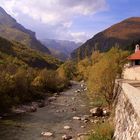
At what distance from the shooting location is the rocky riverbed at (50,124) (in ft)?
107

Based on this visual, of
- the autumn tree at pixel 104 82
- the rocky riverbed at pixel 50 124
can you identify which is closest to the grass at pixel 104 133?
the rocky riverbed at pixel 50 124

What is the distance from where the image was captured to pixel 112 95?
46531 mm

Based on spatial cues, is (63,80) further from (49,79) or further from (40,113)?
(40,113)

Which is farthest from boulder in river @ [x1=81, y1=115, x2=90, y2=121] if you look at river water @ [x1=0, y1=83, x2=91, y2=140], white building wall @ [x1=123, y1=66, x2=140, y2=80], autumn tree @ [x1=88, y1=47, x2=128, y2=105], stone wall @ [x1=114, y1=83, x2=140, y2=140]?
stone wall @ [x1=114, y1=83, x2=140, y2=140]

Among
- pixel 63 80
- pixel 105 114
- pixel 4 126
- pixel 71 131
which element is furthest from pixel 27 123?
pixel 63 80

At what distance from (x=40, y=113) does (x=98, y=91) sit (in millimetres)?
9049

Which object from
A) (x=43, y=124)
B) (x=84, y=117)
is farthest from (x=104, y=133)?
(x=84, y=117)

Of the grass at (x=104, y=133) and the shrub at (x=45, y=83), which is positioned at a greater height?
→ the shrub at (x=45, y=83)

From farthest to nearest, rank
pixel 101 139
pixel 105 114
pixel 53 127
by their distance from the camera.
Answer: pixel 105 114, pixel 53 127, pixel 101 139

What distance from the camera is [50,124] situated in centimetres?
3912

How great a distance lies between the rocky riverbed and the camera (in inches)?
1286

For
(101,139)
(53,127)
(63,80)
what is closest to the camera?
(101,139)

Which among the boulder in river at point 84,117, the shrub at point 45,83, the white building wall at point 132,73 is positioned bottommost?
the boulder in river at point 84,117

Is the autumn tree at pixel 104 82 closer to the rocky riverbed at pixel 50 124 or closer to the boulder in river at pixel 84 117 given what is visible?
the rocky riverbed at pixel 50 124
